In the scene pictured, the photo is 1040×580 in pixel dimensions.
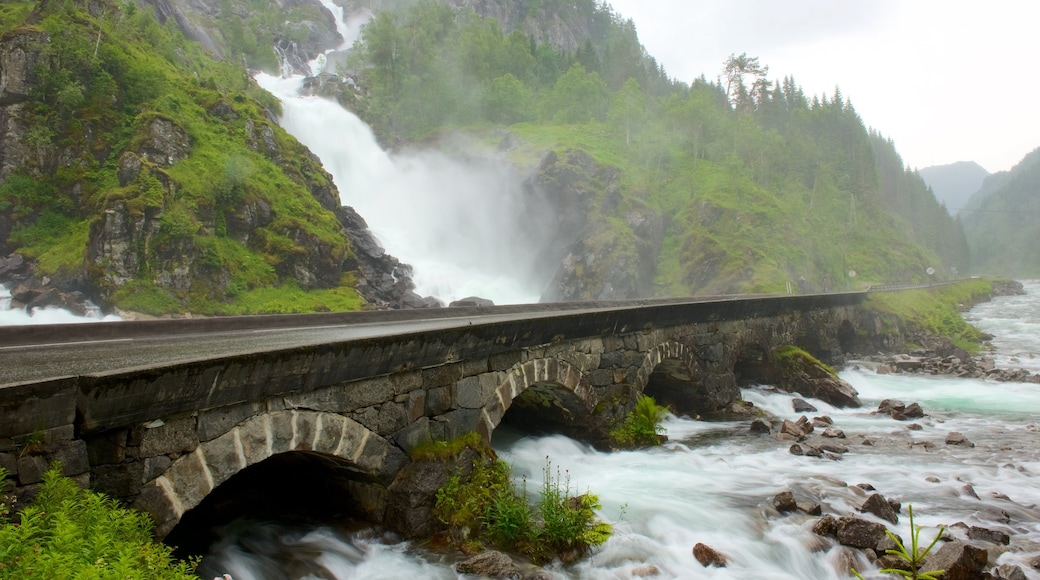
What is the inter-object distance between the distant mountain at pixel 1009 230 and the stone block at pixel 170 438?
122835 millimetres

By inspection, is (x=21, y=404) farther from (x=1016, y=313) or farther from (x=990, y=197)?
(x=990, y=197)

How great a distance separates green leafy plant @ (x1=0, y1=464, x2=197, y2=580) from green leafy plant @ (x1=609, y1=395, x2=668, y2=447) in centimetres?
783

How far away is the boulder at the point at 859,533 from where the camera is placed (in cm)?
679

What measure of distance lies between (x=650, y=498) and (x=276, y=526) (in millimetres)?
4707

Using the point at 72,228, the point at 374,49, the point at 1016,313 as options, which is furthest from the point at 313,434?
the point at 374,49

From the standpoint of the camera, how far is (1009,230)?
121 metres

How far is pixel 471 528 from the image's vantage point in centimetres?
656

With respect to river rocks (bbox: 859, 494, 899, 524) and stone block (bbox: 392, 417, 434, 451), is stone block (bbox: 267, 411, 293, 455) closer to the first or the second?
stone block (bbox: 392, 417, 434, 451)

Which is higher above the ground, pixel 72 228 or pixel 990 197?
pixel 990 197

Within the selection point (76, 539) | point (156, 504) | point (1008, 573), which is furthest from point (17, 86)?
point (1008, 573)

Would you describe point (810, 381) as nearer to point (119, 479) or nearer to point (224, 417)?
point (224, 417)

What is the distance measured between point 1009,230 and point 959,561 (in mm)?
146864

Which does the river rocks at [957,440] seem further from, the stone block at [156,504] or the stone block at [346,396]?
the stone block at [156,504]

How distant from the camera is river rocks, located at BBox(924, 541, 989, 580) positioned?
572 centimetres
